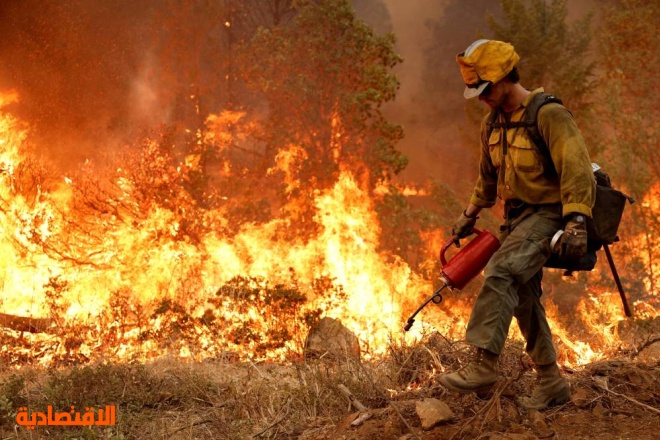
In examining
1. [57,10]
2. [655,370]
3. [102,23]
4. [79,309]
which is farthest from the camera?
[102,23]

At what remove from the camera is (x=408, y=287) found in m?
12.2

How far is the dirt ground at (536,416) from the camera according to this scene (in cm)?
342

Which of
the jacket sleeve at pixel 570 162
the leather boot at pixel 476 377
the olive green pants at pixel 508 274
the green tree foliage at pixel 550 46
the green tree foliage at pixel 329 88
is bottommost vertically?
the leather boot at pixel 476 377

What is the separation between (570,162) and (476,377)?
50.1 inches

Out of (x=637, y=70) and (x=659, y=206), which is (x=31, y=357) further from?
(x=637, y=70)

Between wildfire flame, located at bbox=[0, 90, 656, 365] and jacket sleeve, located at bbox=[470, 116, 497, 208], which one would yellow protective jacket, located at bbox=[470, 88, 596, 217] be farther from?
wildfire flame, located at bbox=[0, 90, 656, 365]

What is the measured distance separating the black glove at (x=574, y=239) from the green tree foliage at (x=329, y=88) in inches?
377

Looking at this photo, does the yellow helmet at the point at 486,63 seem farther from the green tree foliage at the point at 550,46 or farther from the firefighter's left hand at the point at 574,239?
the green tree foliage at the point at 550,46

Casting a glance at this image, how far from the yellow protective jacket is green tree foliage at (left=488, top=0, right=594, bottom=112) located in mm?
14308

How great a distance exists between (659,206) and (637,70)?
4441 mm

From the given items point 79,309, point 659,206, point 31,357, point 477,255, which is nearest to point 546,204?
point 477,255

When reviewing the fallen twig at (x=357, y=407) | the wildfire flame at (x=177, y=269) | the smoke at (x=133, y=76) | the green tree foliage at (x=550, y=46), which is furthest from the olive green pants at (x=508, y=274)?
the green tree foliage at (x=550, y=46)

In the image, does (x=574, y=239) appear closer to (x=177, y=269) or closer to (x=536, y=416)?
(x=536, y=416)

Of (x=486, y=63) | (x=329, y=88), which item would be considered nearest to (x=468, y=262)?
(x=486, y=63)
